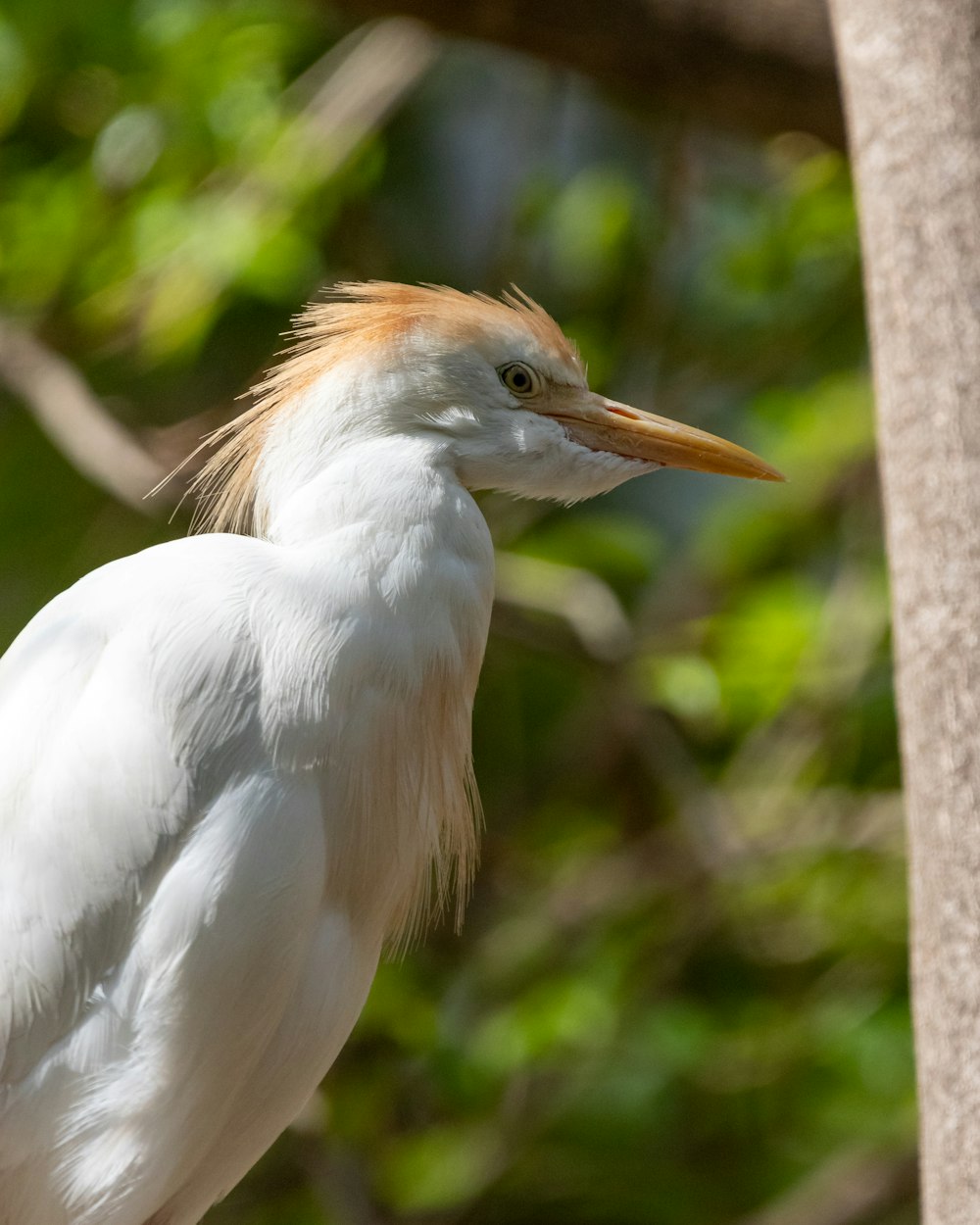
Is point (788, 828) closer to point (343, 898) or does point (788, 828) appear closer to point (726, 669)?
point (726, 669)

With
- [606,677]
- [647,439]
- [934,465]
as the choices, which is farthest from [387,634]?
[606,677]

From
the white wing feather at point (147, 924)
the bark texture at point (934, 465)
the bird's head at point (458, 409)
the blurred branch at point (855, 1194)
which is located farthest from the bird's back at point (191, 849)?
the blurred branch at point (855, 1194)

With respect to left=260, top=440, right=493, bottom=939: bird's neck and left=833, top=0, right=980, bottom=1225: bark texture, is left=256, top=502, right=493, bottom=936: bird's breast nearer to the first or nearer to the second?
left=260, top=440, right=493, bottom=939: bird's neck

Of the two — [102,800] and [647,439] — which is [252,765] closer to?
[102,800]

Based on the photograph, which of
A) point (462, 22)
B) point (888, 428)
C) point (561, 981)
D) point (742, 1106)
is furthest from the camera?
point (742, 1106)

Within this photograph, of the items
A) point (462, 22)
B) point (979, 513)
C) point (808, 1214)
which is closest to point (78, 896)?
point (979, 513)

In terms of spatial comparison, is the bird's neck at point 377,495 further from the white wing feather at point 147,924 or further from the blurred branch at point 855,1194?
the blurred branch at point 855,1194

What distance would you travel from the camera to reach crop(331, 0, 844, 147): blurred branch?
7.17 feet

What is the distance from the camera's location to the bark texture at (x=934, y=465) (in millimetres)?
1202

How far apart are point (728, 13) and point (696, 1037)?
1718 mm

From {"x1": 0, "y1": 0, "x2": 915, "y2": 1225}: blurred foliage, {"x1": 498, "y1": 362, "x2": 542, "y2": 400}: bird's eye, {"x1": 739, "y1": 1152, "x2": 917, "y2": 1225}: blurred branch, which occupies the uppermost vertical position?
{"x1": 498, "y1": 362, "x2": 542, "y2": 400}: bird's eye

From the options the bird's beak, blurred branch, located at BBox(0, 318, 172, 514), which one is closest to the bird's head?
the bird's beak

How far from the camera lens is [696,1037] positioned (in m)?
2.48

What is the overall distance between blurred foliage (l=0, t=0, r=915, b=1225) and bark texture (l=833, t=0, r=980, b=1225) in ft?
3.02
